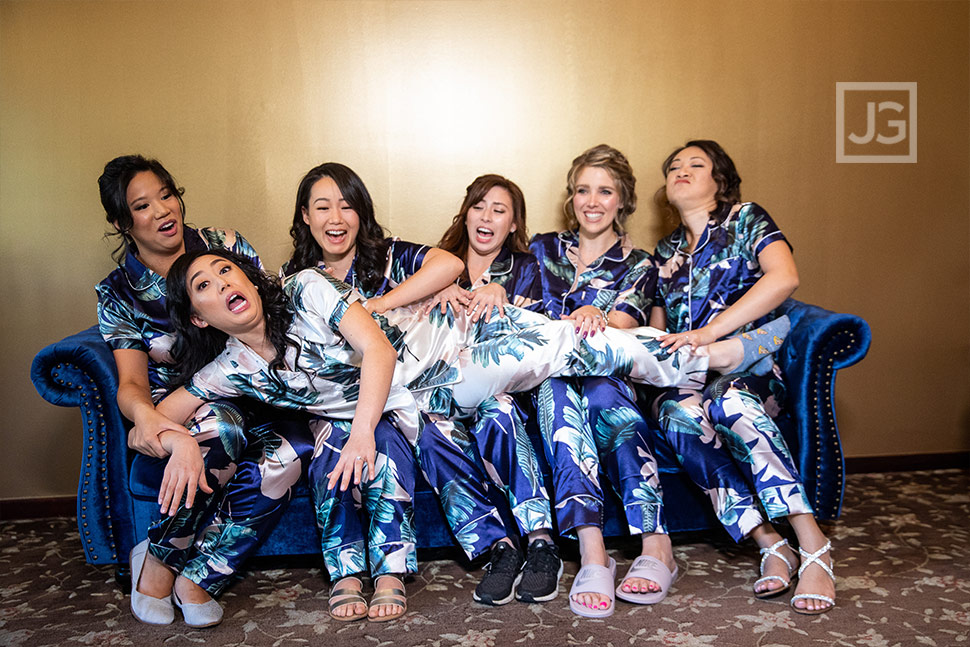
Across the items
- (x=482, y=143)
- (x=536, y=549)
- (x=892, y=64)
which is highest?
(x=892, y=64)

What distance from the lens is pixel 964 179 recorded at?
3.29 metres

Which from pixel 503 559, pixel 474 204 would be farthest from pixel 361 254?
Result: pixel 503 559

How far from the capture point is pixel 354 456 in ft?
6.40

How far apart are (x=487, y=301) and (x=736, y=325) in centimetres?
76

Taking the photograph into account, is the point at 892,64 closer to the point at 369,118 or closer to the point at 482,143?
the point at 482,143

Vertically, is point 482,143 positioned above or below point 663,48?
below

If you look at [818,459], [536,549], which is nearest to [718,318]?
[818,459]

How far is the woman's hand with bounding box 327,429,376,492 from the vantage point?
6.38ft

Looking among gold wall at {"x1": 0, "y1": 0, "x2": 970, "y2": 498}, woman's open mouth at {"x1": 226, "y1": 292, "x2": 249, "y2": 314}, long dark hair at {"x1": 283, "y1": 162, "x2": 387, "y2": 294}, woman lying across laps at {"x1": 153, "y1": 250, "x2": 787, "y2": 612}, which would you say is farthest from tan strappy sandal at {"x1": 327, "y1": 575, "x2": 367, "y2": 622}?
gold wall at {"x1": 0, "y1": 0, "x2": 970, "y2": 498}

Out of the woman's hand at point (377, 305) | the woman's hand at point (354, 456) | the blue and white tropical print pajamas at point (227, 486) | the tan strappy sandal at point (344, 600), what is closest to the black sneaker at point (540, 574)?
the tan strappy sandal at point (344, 600)

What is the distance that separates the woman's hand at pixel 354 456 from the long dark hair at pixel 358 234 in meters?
0.68

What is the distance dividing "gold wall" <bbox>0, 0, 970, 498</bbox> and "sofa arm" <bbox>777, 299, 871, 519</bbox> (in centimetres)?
96

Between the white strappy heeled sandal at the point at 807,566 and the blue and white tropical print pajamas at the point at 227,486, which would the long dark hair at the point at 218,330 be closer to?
the blue and white tropical print pajamas at the point at 227,486

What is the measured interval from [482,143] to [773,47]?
118 centimetres
